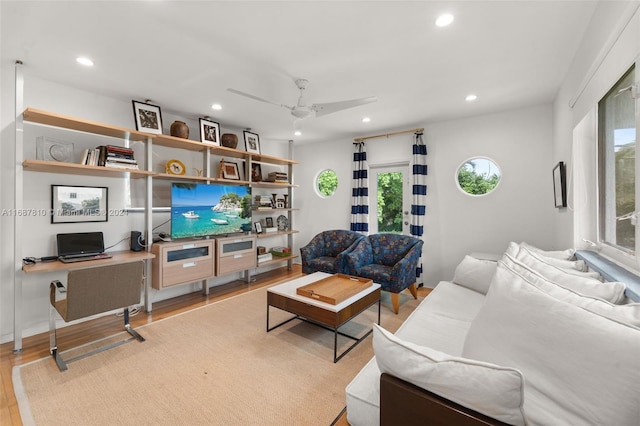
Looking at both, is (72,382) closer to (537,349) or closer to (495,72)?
(537,349)

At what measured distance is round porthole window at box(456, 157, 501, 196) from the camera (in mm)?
3883

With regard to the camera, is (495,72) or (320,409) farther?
(495,72)

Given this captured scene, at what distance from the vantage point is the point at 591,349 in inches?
31.0

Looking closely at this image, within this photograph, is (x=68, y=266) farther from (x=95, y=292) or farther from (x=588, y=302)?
(x=588, y=302)

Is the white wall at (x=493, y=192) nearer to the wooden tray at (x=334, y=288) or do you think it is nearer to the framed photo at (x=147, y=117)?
the wooden tray at (x=334, y=288)

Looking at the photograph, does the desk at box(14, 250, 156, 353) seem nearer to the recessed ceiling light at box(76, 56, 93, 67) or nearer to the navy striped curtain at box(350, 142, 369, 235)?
the recessed ceiling light at box(76, 56, 93, 67)

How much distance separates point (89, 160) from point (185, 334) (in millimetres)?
2059

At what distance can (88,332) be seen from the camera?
9.12 ft

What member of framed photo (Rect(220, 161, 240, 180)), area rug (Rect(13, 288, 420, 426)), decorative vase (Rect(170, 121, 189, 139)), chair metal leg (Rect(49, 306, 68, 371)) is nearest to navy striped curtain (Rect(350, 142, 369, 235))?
framed photo (Rect(220, 161, 240, 180))

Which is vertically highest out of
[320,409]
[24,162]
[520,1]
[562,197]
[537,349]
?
[520,1]

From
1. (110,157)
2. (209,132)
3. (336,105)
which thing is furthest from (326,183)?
(110,157)

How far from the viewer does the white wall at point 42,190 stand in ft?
8.39

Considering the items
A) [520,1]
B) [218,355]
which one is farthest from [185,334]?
[520,1]

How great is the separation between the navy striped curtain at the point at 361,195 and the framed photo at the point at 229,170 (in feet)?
6.73
